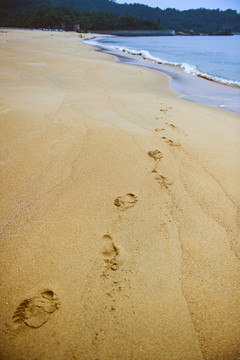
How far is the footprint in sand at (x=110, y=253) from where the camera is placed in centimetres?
122

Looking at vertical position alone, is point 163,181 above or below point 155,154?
below

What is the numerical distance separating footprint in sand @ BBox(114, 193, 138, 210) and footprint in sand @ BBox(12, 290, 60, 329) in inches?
31.1

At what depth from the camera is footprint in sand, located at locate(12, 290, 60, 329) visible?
0.98 meters

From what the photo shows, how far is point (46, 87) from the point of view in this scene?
13.8ft

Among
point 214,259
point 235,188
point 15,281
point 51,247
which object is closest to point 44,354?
point 15,281

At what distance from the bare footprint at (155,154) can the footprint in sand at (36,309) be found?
5.50ft

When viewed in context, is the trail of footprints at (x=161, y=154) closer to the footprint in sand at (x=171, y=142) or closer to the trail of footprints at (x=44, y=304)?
the footprint in sand at (x=171, y=142)

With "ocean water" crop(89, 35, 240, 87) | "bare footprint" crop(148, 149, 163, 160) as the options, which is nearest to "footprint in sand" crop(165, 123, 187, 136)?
"bare footprint" crop(148, 149, 163, 160)

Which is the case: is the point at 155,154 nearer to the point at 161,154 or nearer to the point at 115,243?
the point at 161,154

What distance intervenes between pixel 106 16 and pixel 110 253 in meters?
98.3

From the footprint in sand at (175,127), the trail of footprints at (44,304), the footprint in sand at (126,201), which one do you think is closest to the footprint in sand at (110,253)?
the trail of footprints at (44,304)

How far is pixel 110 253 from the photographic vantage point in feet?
4.22

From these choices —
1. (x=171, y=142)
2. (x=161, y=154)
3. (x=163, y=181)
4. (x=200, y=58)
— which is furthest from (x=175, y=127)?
(x=200, y=58)

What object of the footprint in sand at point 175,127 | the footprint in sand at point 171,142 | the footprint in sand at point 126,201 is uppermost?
the footprint in sand at point 175,127
